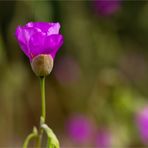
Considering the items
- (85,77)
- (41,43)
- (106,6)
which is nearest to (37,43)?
(41,43)

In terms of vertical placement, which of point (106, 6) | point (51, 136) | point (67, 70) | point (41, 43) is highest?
point (41, 43)

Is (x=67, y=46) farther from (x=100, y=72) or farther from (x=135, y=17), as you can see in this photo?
(x=135, y=17)

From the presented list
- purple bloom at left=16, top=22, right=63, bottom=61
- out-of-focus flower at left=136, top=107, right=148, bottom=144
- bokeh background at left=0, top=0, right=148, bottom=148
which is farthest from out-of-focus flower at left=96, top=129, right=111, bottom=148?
purple bloom at left=16, top=22, right=63, bottom=61

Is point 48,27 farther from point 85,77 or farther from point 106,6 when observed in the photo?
point 85,77

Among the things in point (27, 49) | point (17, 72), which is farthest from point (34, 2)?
point (27, 49)

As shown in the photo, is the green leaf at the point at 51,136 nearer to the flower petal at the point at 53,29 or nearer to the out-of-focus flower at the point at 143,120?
the flower petal at the point at 53,29

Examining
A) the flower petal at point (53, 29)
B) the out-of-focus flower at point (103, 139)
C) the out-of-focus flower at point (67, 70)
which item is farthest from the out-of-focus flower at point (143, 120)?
the flower petal at point (53, 29)
